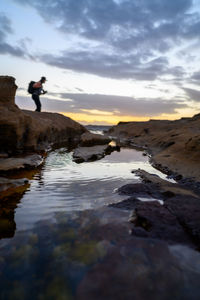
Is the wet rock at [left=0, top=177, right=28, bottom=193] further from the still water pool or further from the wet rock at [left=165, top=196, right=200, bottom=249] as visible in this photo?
the wet rock at [left=165, top=196, right=200, bottom=249]

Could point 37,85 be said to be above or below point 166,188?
above

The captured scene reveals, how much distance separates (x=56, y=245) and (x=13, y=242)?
2.20 ft

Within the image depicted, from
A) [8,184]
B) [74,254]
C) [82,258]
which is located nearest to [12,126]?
[8,184]

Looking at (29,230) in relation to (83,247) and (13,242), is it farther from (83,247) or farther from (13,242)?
(83,247)

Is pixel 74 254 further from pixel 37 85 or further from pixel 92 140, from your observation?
pixel 92 140

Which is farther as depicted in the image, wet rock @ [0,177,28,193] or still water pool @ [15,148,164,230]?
wet rock @ [0,177,28,193]

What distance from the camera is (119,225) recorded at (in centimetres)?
361

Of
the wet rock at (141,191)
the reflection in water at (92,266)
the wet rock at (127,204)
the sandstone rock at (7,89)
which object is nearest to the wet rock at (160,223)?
the reflection in water at (92,266)

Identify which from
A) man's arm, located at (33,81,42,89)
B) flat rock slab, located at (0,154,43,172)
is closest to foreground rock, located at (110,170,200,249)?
flat rock slab, located at (0,154,43,172)

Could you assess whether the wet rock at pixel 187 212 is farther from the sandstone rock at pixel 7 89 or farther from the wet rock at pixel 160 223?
the sandstone rock at pixel 7 89

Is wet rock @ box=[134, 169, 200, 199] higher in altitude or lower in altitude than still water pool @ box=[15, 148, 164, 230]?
higher

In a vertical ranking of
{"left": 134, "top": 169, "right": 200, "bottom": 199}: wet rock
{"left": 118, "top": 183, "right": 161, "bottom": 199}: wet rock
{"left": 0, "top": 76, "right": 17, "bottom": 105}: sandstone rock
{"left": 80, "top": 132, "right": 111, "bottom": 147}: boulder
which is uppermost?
{"left": 0, "top": 76, "right": 17, "bottom": 105}: sandstone rock

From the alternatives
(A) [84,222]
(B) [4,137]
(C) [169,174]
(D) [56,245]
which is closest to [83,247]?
(D) [56,245]

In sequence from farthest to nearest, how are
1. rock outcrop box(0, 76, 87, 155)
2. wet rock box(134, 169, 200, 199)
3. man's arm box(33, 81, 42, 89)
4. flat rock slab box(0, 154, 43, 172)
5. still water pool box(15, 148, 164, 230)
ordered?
man's arm box(33, 81, 42, 89)
rock outcrop box(0, 76, 87, 155)
flat rock slab box(0, 154, 43, 172)
wet rock box(134, 169, 200, 199)
still water pool box(15, 148, 164, 230)
